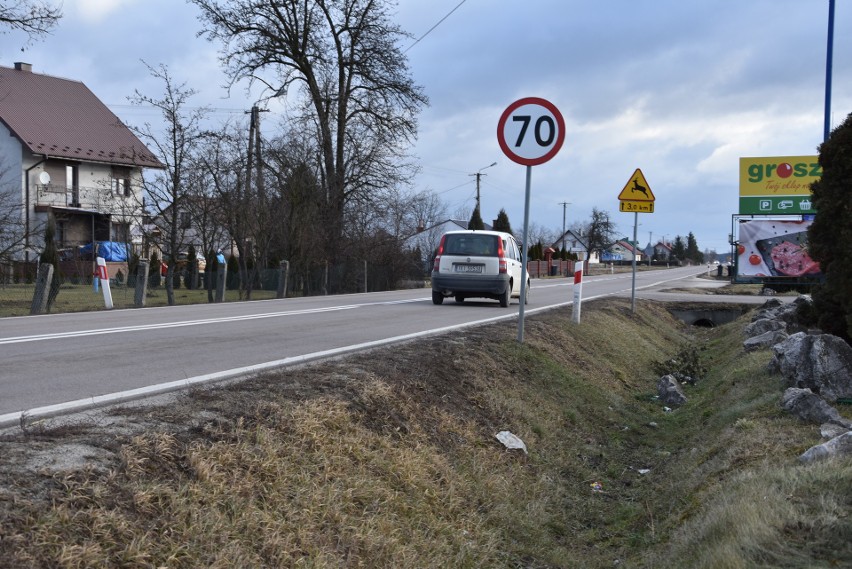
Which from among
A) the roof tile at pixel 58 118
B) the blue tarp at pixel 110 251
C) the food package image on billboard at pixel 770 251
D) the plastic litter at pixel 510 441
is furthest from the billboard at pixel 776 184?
the roof tile at pixel 58 118

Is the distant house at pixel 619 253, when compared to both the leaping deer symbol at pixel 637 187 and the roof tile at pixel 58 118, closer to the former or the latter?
the roof tile at pixel 58 118

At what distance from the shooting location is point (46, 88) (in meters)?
51.5

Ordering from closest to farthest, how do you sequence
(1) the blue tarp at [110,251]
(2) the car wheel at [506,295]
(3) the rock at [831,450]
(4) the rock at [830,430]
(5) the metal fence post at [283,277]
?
(3) the rock at [831,450] < (4) the rock at [830,430] < (2) the car wheel at [506,295] < (5) the metal fence post at [283,277] < (1) the blue tarp at [110,251]

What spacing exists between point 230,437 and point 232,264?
41.7 meters

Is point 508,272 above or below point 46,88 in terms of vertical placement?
below

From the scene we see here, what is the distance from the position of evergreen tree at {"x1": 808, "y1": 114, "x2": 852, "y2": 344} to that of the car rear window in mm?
8542

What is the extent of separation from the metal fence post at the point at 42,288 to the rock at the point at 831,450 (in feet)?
46.3

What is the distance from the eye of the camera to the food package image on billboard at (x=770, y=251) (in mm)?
30172

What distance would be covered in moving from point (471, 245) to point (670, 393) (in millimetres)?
7918

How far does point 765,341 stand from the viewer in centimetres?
1184

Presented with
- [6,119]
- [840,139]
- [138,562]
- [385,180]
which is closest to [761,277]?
[385,180]

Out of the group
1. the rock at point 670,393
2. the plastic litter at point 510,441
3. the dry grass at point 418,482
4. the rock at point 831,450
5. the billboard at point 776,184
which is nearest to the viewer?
the dry grass at point 418,482

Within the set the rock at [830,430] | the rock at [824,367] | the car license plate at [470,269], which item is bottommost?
the rock at [830,430]

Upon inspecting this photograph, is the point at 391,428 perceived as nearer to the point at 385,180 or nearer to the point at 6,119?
the point at 385,180
